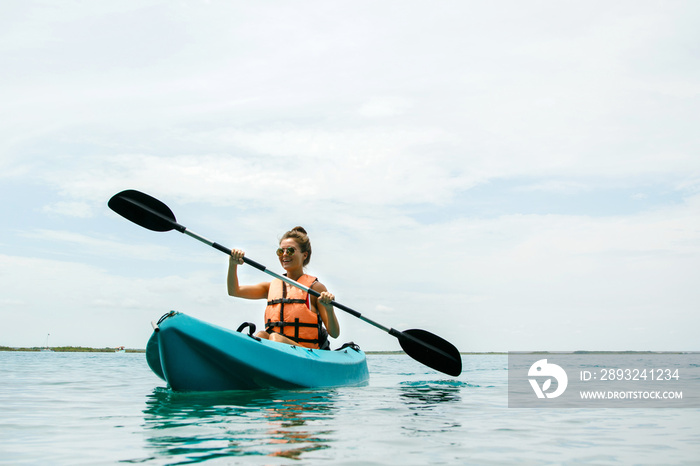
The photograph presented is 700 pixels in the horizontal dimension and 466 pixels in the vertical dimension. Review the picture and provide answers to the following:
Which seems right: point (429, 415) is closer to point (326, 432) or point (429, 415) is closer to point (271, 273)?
point (326, 432)

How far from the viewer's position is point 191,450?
3033 mm

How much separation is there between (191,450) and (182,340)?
8.45 ft

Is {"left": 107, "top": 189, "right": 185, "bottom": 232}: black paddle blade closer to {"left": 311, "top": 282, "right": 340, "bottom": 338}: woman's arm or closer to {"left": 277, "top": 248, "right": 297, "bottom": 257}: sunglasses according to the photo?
{"left": 277, "top": 248, "right": 297, "bottom": 257}: sunglasses

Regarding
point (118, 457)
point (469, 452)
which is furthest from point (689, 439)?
point (118, 457)

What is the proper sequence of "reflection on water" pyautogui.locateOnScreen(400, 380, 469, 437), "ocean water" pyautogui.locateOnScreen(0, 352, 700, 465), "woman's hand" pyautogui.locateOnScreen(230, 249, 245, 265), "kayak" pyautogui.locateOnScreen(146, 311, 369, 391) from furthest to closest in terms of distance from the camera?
"woman's hand" pyautogui.locateOnScreen(230, 249, 245, 265), "kayak" pyautogui.locateOnScreen(146, 311, 369, 391), "reflection on water" pyautogui.locateOnScreen(400, 380, 469, 437), "ocean water" pyautogui.locateOnScreen(0, 352, 700, 465)

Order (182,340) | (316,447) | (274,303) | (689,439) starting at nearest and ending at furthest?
(316,447) → (689,439) → (182,340) → (274,303)

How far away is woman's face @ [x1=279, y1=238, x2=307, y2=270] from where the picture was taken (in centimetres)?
716

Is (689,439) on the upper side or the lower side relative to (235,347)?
lower

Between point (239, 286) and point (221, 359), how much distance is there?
1597 mm

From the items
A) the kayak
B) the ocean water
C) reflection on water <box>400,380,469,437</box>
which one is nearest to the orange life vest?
the kayak

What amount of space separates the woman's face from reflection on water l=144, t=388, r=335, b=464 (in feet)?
5.74

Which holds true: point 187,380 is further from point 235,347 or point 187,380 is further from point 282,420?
point 282,420

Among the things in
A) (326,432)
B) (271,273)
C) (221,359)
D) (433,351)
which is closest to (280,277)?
(271,273)

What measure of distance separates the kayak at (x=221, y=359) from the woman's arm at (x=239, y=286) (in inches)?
32.6
